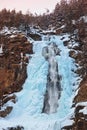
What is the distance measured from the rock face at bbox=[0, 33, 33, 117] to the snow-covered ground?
56 centimetres

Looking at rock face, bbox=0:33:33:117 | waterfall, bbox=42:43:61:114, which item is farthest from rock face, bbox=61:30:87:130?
rock face, bbox=0:33:33:117

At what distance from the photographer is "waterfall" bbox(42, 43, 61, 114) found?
29722mm

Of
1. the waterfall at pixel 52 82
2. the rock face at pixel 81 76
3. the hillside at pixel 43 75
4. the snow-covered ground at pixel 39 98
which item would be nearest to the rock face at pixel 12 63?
the hillside at pixel 43 75

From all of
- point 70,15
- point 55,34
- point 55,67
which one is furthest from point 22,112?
point 70,15

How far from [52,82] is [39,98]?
85.8 inches

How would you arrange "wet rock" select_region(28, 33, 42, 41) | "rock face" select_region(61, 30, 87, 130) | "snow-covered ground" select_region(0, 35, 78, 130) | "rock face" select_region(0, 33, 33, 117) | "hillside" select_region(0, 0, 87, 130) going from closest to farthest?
1. "rock face" select_region(61, 30, 87, 130)
2. "snow-covered ground" select_region(0, 35, 78, 130)
3. "hillside" select_region(0, 0, 87, 130)
4. "rock face" select_region(0, 33, 33, 117)
5. "wet rock" select_region(28, 33, 42, 41)

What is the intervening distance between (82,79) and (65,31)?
1065 centimetres

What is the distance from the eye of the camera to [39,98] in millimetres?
30438

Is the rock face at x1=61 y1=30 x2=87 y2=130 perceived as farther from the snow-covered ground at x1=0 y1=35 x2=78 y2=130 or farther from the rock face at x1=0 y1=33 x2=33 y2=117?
the rock face at x1=0 y1=33 x2=33 y2=117

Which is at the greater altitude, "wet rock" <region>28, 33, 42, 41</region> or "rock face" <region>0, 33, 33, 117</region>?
"wet rock" <region>28, 33, 42, 41</region>

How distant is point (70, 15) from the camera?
44062mm

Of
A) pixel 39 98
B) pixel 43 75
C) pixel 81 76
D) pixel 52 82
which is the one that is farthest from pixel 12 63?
pixel 81 76

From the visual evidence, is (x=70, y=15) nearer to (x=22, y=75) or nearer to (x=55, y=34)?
(x=55, y=34)

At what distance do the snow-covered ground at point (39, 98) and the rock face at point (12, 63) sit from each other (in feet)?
1.85
